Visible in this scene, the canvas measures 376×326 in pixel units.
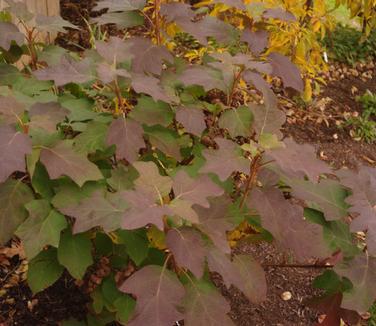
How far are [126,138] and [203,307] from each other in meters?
0.51

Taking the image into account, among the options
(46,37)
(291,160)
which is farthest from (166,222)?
(46,37)

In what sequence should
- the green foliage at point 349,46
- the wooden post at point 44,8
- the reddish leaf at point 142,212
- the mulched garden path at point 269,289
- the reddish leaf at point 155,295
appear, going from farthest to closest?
the green foliage at point 349,46 → the wooden post at point 44,8 → the mulched garden path at point 269,289 → the reddish leaf at point 155,295 → the reddish leaf at point 142,212

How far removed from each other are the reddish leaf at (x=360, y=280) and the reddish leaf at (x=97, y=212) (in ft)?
2.01

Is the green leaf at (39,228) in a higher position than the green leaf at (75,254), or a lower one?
higher

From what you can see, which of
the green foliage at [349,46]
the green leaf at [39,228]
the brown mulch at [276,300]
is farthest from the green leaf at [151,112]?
the green foliage at [349,46]

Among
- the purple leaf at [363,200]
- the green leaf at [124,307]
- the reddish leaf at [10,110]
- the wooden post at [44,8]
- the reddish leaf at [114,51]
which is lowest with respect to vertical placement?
the wooden post at [44,8]

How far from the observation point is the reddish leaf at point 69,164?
143cm

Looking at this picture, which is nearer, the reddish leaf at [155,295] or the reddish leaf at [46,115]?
the reddish leaf at [155,295]

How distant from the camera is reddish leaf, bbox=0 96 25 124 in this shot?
1458 mm

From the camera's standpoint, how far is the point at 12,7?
190 centimetres

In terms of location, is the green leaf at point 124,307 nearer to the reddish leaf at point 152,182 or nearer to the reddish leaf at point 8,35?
the reddish leaf at point 152,182

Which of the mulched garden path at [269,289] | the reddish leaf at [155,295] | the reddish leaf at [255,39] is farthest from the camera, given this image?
the mulched garden path at [269,289]

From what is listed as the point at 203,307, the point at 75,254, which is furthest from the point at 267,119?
the point at 75,254

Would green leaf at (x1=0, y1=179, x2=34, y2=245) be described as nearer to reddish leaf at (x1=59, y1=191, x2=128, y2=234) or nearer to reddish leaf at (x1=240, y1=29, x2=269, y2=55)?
reddish leaf at (x1=59, y1=191, x2=128, y2=234)
